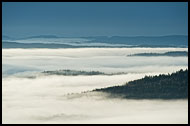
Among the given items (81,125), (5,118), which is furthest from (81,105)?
(81,125)

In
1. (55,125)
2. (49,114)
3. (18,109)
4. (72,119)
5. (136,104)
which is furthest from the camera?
(136,104)

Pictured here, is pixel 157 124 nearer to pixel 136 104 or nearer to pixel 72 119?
pixel 72 119

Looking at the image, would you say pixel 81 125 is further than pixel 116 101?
No

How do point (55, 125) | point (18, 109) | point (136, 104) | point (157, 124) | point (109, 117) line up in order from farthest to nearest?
point (136, 104) < point (18, 109) < point (109, 117) < point (55, 125) < point (157, 124)

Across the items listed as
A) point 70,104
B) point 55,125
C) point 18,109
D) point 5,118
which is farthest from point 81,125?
point 70,104

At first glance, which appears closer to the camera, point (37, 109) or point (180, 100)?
point (37, 109)

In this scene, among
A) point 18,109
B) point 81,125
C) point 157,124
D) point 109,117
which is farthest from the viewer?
point 18,109

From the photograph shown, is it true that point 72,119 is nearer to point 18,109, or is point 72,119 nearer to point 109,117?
point 109,117

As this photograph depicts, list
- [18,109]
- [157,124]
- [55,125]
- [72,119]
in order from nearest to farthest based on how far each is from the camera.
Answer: [157,124], [55,125], [72,119], [18,109]
